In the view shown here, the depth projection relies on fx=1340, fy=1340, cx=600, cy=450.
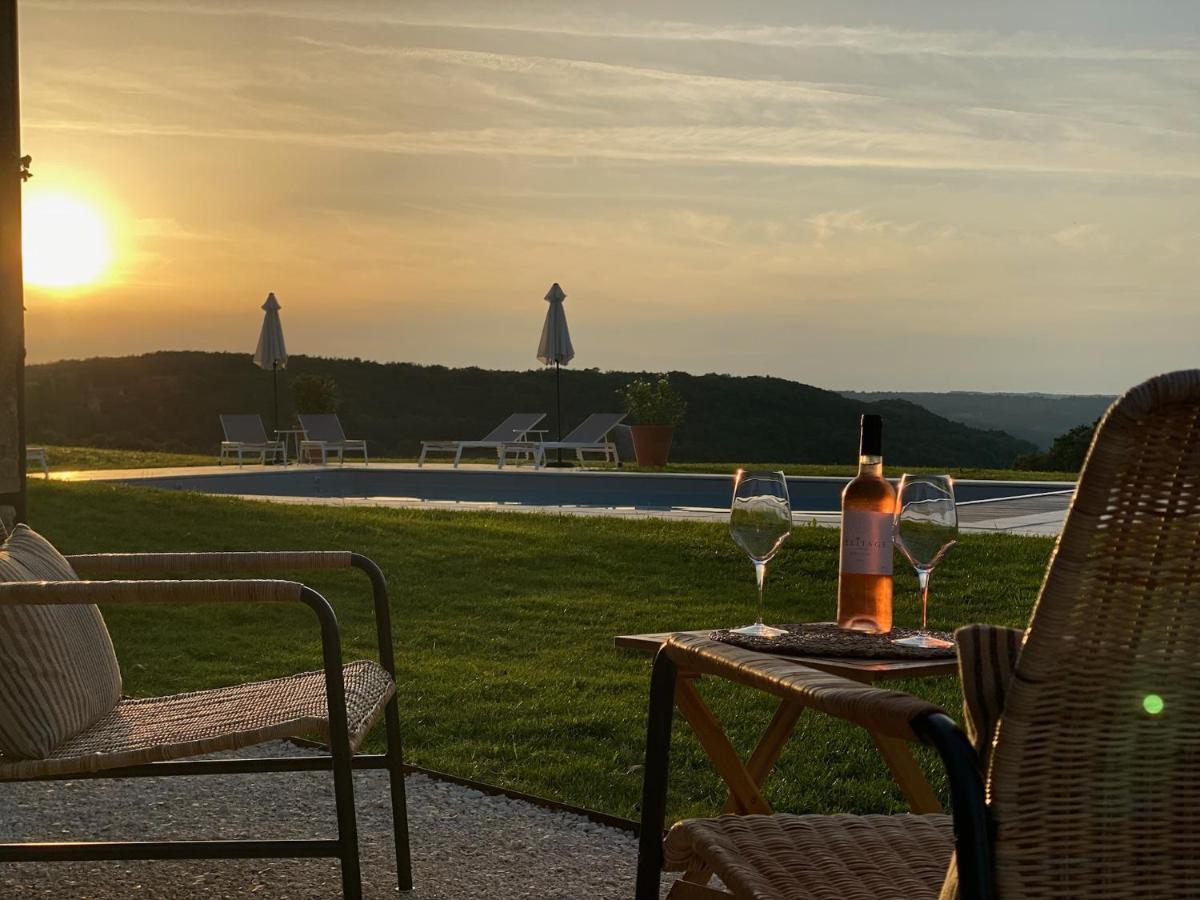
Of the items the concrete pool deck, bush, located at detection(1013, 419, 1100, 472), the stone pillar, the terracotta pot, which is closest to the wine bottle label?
the stone pillar

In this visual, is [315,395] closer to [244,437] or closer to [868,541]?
[244,437]

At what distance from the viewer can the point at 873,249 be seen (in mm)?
16375

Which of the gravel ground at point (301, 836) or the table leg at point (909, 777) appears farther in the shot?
the gravel ground at point (301, 836)

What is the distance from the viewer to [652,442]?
15.8 meters

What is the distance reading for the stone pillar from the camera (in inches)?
185

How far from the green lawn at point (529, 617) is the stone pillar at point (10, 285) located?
88 centimetres

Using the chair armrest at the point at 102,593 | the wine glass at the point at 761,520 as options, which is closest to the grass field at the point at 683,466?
the wine glass at the point at 761,520

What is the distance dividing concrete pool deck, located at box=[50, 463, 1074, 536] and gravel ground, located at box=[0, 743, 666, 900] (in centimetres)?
708

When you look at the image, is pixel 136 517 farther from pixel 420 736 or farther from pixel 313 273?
pixel 313 273

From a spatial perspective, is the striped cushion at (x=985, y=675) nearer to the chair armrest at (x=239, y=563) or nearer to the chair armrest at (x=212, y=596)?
the chair armrest at (x=212, y=596)

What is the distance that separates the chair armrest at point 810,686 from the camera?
1173 millimetres

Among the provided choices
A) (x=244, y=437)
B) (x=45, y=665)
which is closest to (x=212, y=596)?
(x=45, y=665)

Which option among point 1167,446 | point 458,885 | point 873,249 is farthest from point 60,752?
point 873,249

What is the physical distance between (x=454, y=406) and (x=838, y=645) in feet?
118
